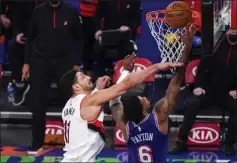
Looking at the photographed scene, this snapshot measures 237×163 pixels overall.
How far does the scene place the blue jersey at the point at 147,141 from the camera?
5.68 metres

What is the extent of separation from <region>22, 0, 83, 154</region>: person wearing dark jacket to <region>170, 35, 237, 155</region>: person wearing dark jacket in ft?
4.65

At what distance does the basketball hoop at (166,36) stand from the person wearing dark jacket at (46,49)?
5.17ft

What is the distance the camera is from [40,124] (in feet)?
25.5

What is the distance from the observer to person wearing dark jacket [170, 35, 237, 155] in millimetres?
7766

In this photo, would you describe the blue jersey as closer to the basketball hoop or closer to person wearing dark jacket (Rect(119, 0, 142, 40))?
the basketball hoop

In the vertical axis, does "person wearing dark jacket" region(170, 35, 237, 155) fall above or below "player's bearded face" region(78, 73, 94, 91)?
below

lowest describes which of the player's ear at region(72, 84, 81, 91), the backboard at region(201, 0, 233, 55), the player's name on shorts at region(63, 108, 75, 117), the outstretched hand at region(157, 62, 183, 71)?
the player's name on shorts at region(63, 108, 75, 117)

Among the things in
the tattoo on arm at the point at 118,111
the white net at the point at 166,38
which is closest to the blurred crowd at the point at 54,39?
the white net at the point at 166,38

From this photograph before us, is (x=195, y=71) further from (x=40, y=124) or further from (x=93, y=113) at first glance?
(x=93, y=113)

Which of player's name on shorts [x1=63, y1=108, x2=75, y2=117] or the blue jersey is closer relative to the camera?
player's name on shorts [x1=63, y1=108, x2=75, y2=117]

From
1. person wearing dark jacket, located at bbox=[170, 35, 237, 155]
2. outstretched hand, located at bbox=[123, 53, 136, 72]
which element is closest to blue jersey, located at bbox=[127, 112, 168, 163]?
outstretched hand, located at bbox=[123, 53, 136, 72]

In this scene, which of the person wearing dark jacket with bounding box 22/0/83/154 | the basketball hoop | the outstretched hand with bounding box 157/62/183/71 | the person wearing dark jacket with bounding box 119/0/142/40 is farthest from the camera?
the person wearing dark jacket with bounding box 119/0/142/40

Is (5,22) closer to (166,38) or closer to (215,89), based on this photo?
(215,89)

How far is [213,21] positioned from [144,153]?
133 cm
